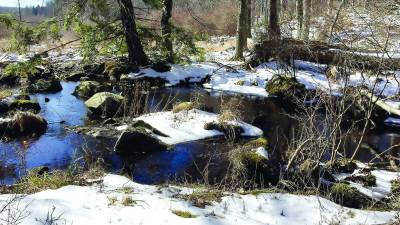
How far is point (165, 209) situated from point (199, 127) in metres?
6.39

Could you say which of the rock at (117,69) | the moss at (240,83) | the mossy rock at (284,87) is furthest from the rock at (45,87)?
the mossy rock at (284,87)

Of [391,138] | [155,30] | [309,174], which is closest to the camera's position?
[309,174]

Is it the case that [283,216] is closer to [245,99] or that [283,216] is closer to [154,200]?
[154,200]

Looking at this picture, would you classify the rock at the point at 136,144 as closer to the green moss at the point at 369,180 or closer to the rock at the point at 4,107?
the green moss at the point at 369,180

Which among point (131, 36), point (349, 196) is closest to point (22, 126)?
point (349, 196)

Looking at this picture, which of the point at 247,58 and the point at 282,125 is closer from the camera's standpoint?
the point at 282,125

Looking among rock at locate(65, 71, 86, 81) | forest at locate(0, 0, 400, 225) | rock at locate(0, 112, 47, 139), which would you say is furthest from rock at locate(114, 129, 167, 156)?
rock at locate(65, 71, 86, 81)

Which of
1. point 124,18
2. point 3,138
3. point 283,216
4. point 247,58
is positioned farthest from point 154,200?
point 247,58

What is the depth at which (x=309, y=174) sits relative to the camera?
760cm

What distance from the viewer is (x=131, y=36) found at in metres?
19.2

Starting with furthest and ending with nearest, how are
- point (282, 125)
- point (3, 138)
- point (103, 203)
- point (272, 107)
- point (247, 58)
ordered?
point (247, 58) < point (272, 107) < point (282, 125) < point (3, 138) < point (103, 203)

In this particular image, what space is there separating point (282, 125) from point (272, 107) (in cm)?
227

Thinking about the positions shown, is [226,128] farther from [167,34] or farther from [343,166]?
[167,34]

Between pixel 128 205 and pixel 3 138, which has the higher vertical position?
pixel 128 205
